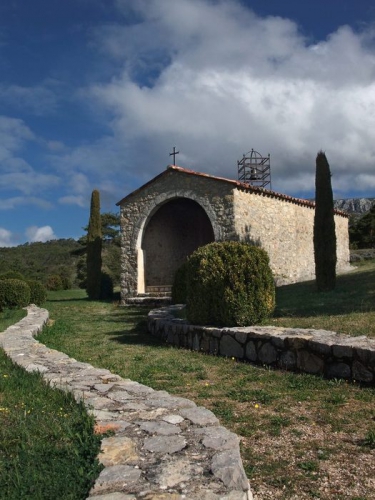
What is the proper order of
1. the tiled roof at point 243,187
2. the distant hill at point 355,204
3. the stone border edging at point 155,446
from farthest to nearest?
the distant hill at point 355,204 < the tiled roof at point 243,187 < the stone border edging at point 155,446

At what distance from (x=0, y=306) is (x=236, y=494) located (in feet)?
41.9

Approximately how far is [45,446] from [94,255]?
17.7 metres

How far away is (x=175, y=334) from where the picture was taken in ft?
26.8

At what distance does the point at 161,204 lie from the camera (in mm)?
17438

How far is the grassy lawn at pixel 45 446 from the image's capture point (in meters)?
2.35

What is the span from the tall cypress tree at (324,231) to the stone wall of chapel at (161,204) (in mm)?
2814

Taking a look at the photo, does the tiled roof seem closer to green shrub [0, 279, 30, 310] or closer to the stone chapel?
the stone chapel

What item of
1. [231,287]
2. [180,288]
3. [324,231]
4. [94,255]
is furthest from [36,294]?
[231,287]

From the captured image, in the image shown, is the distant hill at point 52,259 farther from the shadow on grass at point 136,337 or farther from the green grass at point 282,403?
the green grass at point 282,403

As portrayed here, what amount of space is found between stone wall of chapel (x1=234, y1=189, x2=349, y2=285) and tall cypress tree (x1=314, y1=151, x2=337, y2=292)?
8.28 ft

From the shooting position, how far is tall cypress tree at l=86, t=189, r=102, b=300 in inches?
779

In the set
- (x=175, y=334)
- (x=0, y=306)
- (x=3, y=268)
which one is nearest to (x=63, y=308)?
(x=0, y=306)

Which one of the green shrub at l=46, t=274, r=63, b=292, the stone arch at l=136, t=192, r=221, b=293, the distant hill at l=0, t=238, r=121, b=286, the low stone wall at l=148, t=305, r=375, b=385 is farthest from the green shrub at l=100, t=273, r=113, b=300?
the low stone wall at l=148, t=305, r=375, b=385

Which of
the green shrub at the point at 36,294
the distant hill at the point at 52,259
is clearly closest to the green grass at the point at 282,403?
the green shrub at the point at 36,294
